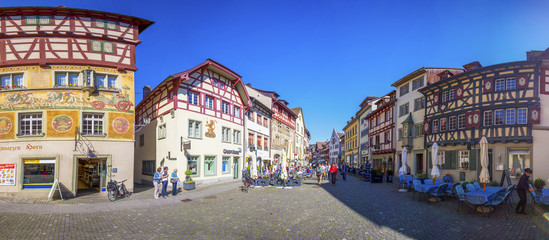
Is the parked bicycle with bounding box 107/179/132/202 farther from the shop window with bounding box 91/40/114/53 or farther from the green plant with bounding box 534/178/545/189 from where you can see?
the green plant with bounding box 534/178/545/189

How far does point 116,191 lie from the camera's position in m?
13.9

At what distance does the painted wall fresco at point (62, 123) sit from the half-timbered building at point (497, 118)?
2590 centimetres

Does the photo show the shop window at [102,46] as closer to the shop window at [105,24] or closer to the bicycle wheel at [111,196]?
the shop window at [105,24]

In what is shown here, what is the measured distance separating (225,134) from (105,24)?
1188 cm

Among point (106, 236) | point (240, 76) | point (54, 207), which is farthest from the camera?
point (240, 76)

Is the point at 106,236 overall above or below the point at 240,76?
below

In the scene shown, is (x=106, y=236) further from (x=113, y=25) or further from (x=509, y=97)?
(x=509, y=97)

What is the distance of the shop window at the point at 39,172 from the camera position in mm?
14297

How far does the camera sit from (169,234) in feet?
24.7

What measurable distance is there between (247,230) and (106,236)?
141 inches

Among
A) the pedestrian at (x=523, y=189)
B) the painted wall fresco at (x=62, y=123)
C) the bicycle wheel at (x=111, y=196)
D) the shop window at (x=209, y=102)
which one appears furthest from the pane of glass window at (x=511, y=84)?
the painted wall fresco at (x=62, y=123)

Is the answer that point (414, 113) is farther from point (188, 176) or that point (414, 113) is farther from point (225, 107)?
point (188, 176)

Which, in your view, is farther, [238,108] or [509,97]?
[238,108]

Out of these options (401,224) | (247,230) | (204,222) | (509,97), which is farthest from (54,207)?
(509,97)
